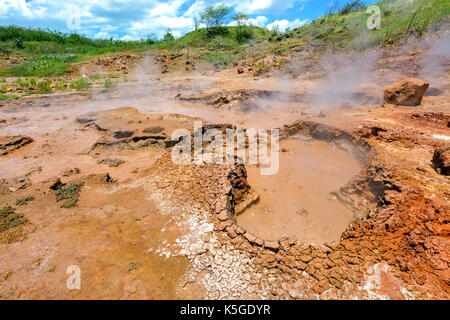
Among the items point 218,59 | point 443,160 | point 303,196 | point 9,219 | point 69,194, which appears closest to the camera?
point 9,219

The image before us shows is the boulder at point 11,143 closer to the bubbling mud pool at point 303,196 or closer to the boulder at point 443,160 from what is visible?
the bubbling mud pool at point 303,196

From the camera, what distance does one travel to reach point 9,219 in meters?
3.71

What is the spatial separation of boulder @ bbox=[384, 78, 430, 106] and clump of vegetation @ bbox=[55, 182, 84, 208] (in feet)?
35.3

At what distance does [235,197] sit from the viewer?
438 centimetres

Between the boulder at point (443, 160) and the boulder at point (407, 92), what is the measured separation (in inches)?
191

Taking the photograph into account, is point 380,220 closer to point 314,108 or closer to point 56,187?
point 56,187

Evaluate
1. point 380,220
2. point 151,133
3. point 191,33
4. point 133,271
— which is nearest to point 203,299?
point 133,271

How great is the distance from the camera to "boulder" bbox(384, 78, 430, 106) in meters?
7.69

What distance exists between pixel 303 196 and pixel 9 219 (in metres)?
5.72

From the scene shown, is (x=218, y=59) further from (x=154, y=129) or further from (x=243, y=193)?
(x=243, y=193)

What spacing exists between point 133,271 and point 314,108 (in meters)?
9.81

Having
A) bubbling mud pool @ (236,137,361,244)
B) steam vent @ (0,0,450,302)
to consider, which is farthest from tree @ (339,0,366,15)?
bubbling mud pool @ (236,137,361,244)

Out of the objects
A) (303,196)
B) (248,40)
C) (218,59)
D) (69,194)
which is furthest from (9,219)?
(248,40)

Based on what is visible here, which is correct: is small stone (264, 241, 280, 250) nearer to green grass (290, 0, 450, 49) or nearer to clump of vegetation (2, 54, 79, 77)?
green grass (290, 0, 450, 49)
